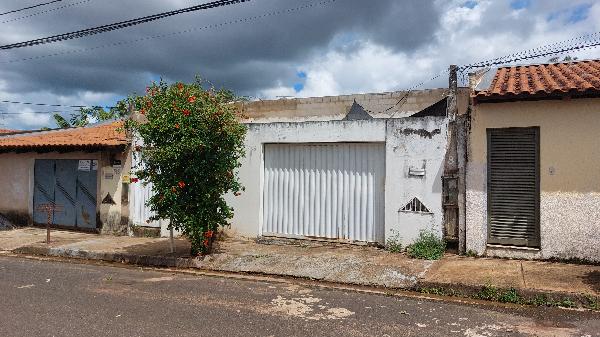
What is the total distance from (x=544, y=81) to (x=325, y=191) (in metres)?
5.04

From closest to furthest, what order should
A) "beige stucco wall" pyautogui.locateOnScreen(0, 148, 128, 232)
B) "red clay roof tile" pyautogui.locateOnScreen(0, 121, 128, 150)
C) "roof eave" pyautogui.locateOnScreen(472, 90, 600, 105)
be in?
1. "roof eave" pyautogui.locateOnScreen(472, 90, 600, 105)
2. "red clay roof tile" pyautogui.locateOnScreen(0, 121, 128, 150)
3. "beige stucco wall" pyautogui.locateOnScreen(0, 148, 128, 232)

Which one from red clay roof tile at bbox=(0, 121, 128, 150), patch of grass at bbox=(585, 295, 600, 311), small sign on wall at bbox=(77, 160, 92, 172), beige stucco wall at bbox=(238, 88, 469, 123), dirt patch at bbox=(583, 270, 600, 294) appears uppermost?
beige stucco wall at bbox=(238, 88, 469, 123)

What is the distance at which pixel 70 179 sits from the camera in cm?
1443

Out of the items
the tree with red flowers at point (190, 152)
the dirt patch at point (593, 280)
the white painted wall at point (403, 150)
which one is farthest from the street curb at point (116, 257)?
the dirt patch at point (593, 280)

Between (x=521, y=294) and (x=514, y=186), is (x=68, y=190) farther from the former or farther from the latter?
(x=521, y=294)

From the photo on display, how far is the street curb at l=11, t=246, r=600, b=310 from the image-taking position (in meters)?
6.27

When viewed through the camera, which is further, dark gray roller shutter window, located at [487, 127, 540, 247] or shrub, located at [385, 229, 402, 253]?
shrub, located at [385, 229, 402, 253]

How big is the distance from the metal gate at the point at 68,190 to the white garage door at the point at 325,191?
6075mm

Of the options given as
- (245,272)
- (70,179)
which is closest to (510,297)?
(245,272)

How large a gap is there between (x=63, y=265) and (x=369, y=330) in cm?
714

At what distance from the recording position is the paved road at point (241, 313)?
5117 mm

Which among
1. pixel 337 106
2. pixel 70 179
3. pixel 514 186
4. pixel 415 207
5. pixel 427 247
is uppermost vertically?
pixel 337 106

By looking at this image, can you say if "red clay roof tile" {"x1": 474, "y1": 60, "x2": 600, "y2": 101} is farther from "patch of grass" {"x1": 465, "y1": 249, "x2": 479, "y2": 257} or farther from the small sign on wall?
the small sign on wall

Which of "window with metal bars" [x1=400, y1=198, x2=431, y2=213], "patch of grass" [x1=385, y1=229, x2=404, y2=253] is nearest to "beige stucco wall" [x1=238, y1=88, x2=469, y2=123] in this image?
"window with metal bars" [x1=400, y1=198, x2=431, y2=213]
